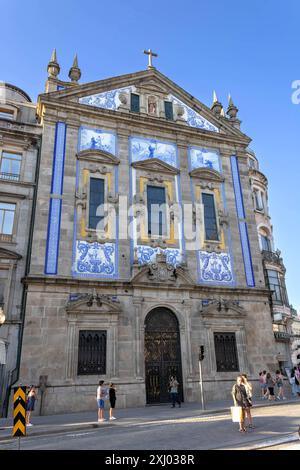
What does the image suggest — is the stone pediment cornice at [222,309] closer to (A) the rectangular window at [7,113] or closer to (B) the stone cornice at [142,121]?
(B) the stone cornice at [142,121]

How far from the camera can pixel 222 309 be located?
21531 millimetres

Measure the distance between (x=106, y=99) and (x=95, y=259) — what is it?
11193 millimetres

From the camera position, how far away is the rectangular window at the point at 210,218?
2352 cm

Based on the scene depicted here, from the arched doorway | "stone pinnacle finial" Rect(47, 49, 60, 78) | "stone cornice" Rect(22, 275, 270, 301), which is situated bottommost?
the arched doorway

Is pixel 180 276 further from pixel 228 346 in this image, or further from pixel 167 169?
pixel 167 169

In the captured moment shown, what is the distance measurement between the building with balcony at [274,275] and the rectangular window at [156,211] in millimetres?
10158

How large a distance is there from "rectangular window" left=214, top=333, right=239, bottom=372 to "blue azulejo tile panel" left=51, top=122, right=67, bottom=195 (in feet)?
39.8

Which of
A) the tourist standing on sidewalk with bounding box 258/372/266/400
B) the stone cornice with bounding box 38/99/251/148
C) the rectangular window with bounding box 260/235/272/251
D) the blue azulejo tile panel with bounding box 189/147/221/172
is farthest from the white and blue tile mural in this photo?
the rectangular window with bounding box 260/235/272/251

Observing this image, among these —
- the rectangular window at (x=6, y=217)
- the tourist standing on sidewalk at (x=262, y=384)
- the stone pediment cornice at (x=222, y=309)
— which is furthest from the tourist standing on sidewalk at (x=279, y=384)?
the rectangular window at (x=6, y=217)

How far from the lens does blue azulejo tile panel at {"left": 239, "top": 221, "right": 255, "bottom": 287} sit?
23.1 metres

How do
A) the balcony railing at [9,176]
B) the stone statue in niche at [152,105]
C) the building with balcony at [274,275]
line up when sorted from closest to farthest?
the balcony railing at [9,176], the stone statue in niche at [152,105], the building with balcony at [274,275]

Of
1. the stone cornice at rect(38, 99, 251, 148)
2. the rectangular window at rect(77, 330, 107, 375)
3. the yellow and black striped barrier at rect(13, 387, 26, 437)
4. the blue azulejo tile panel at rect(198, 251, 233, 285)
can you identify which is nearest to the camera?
the yellow and black striped barrier at rect(13, 387, 26, 437)

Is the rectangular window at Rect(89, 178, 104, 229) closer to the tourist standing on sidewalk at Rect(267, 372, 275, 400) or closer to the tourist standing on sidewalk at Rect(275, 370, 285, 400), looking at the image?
the tourist standing on sidewalk at Rect(267, 372, 275, 400)

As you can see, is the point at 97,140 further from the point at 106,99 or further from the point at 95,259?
the point at 95,259
